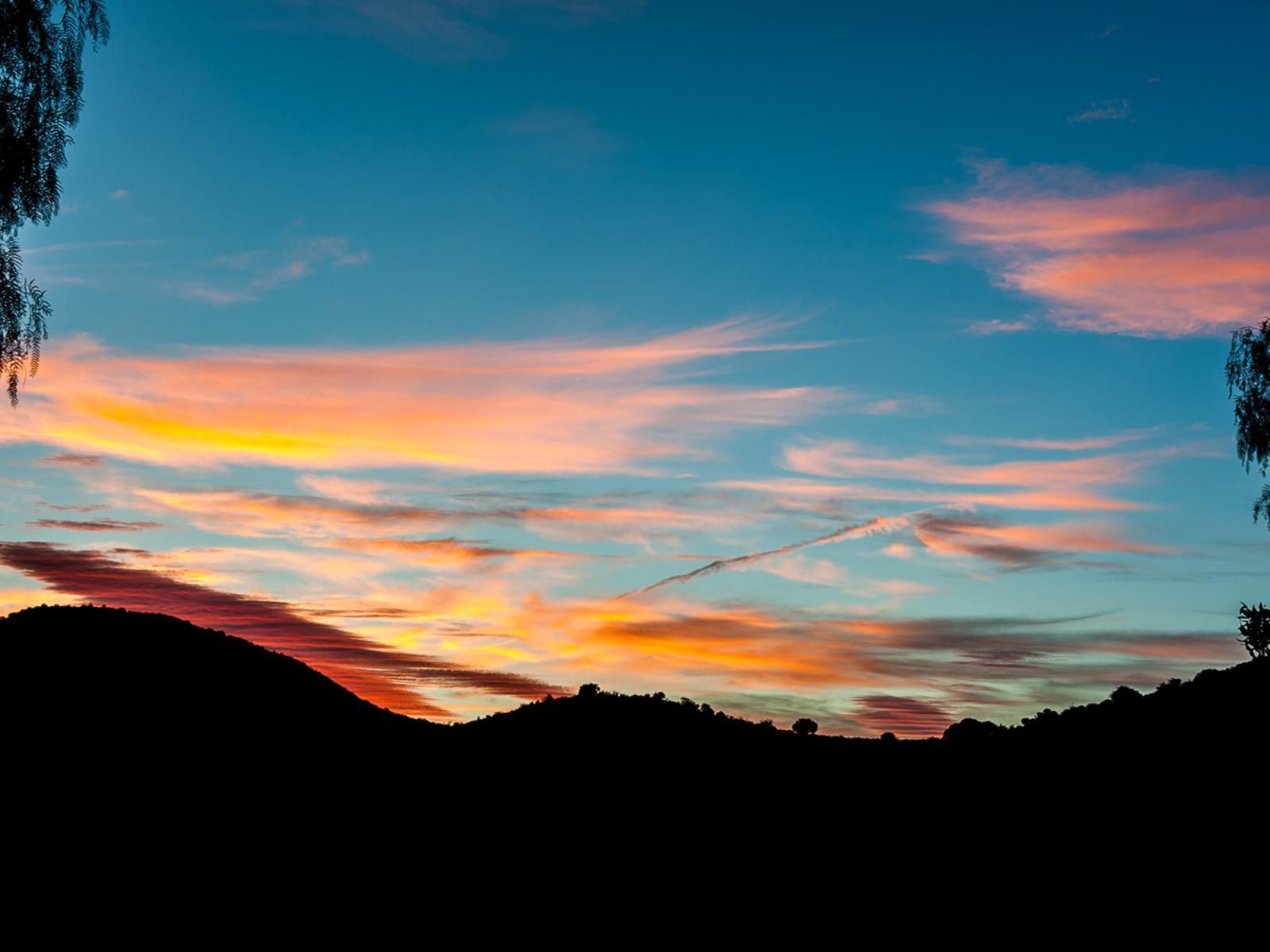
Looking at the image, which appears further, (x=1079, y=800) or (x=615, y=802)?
(x=615, y=802)

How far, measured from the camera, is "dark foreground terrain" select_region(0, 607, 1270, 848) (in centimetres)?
1702

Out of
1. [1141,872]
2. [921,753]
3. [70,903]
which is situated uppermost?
[921,753]

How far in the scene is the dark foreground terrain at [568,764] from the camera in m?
17.0

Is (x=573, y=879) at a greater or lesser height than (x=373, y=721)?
lesser

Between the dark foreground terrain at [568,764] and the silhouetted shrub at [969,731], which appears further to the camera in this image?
the silhouetted shrub at [969,731]

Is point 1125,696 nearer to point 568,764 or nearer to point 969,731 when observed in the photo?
point 969,731

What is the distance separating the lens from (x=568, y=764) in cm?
2031

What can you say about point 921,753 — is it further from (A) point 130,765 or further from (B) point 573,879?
(A) point 130,765

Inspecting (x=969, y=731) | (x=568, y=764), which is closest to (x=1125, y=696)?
(x=969, y=731)

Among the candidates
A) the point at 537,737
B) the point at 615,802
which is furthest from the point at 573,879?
the point at 537,737

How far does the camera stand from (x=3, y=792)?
17.9m

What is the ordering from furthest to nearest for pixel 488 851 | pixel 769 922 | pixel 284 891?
pixel 488 851, pixel 284 891, pixel 769 922

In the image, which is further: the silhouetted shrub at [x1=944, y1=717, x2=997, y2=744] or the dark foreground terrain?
the silhouetted shrub at [x1=944, y1=717, x2=997, y2=744]

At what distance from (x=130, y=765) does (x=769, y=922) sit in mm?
12529
